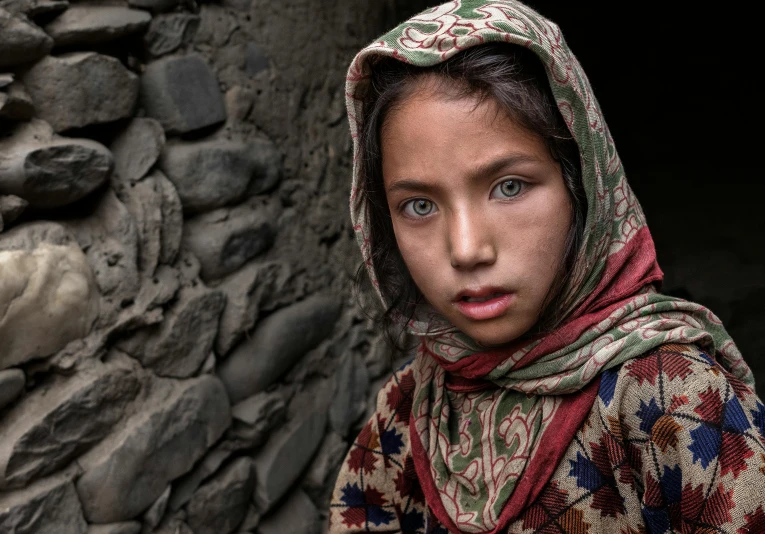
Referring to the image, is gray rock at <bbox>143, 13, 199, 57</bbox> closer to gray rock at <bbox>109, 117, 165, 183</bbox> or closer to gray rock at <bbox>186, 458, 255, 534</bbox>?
gray rock at <bbox>109, 117, 165, 183</bbox>

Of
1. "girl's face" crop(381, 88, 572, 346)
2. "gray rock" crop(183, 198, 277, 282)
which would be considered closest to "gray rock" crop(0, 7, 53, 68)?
"gray rock" crop(183, 198, 277, 282)

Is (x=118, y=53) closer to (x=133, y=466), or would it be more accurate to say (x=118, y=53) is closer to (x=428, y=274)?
(x=133, y=466)

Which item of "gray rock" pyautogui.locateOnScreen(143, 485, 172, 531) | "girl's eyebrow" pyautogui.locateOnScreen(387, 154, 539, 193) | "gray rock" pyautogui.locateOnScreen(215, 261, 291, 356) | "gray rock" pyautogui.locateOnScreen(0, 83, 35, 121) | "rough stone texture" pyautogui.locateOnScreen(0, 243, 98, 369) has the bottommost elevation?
"gray rock" pyautogui.locateOnScreen(143, 485, 172, 531)

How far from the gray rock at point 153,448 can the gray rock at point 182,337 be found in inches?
1.5

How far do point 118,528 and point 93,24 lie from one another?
0.92 m

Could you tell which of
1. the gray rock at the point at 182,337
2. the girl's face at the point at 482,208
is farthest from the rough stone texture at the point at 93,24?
the girl's face at the point at 482,208

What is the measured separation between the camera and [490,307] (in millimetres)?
952

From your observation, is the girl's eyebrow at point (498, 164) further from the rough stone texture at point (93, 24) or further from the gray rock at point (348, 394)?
the gray rock at point (348, 394)

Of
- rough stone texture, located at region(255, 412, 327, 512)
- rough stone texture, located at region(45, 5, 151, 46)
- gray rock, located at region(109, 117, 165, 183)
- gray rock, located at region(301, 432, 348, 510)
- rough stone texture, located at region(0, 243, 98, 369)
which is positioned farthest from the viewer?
gray rock, located at region(301, 432, 348, 510)

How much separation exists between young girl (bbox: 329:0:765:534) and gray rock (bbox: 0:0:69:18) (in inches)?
25.0

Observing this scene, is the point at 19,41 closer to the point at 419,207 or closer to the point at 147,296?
the point at 147,296

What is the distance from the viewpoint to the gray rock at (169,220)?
1.62 meters

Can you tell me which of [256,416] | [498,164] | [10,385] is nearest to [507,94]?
[498,164]

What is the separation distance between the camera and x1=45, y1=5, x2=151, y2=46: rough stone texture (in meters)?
1.43
